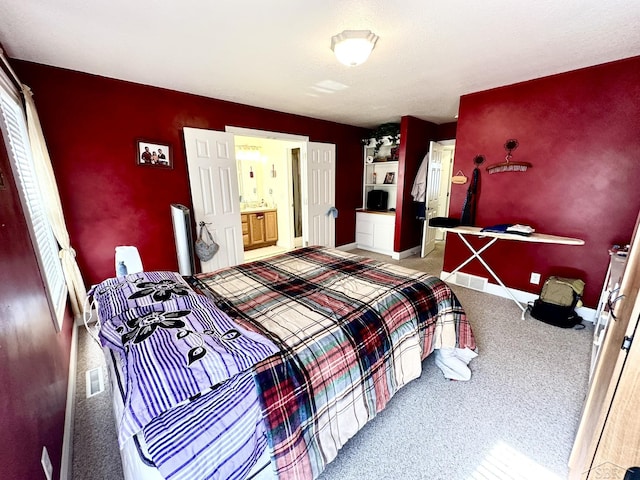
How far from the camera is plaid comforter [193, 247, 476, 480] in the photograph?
3.42 feet

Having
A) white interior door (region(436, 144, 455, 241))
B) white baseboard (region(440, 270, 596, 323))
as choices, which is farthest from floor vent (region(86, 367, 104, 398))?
white interior door (region(436, 144, 455, 241))

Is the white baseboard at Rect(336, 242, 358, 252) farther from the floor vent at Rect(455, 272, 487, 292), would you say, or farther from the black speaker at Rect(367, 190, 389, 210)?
the floor vent at Rect(455, 272, 487, 292)

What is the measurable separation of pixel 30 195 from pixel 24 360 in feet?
4.49

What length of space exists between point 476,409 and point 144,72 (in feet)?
12.1

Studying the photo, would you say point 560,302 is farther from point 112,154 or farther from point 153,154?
point 112,154

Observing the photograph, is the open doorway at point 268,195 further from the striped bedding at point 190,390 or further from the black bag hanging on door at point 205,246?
the striped bedding at point 190,390

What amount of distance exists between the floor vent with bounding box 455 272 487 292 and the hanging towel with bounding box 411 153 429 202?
1449 millimetres

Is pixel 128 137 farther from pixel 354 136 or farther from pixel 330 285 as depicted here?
pixel 354 136

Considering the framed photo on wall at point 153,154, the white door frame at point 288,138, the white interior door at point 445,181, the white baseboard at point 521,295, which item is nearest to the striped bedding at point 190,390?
the framed photo on wall at point 153,154

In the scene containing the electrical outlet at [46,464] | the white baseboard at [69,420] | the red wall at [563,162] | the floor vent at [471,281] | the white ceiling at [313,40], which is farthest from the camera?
the floor vent at [471,281]

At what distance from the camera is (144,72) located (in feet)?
7.61

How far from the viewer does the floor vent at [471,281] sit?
3158mm

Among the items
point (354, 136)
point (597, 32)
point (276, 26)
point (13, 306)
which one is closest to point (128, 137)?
point (276, 26)

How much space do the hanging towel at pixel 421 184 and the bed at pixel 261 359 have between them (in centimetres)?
265
